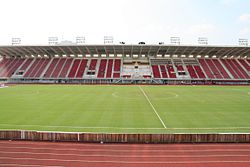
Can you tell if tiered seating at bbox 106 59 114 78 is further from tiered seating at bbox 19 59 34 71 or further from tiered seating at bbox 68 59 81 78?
tiered seating at bbox 19 59 34 71

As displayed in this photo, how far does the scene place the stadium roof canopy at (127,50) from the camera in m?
60.6

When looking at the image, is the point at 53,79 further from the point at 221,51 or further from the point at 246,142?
the point at 246,142

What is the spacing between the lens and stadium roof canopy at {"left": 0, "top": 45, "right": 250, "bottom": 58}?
199 ft

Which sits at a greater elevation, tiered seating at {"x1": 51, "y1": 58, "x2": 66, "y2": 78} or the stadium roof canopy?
the stadium roof canopy

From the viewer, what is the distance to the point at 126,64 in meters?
67.1

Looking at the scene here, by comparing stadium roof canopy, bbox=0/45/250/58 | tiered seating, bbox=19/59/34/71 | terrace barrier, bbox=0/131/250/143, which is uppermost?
stadium roof canopy, bbox=0/45/250/58

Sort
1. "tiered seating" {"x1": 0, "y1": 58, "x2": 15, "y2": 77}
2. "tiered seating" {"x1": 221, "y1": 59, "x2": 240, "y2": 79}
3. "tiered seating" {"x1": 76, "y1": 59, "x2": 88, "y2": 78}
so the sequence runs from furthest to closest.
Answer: "tiered seating" {"x1": 0, "y1": 58, "x2": 15, "y2": 77} → "tiered seating" {"x1": 76, "y1": 59, "x2": 88, "y2": 78} → "tiered seating" {"x1": 221, "y1": 59, "x2": 240, "y2": 79}

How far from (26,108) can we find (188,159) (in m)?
19.7

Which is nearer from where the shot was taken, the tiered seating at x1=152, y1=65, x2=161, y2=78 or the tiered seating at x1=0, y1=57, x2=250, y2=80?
the tiered seating at x1=152, y1=65, x2=161, y2=78

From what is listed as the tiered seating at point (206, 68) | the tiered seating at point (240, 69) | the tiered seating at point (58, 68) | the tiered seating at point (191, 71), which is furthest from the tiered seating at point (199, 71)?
the tiered seating at point (58, 68)

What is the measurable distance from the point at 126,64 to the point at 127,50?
438cm

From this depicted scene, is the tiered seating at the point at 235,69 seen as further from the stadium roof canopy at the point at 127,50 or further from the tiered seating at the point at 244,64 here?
the stadium roof canopy at the point at 127,50

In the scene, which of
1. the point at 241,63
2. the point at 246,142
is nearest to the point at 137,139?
the point at 246,142

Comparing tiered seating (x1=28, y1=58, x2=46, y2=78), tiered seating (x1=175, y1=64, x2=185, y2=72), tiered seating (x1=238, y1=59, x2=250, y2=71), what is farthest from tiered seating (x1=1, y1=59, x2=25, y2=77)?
tiered seating (x1=238, y1=59, x2=250, y2=71)
